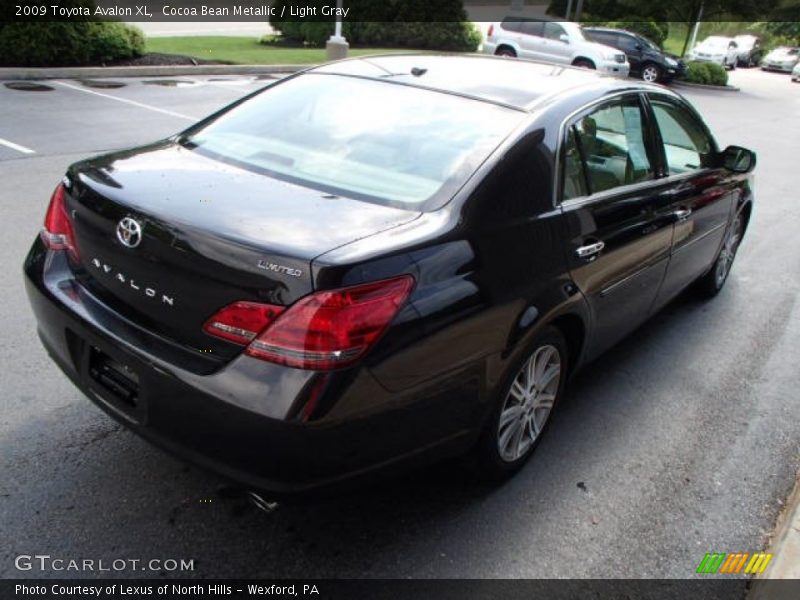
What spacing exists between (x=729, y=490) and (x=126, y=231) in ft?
9.05

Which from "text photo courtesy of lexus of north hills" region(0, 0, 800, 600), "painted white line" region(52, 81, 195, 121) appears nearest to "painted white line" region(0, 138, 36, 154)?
"painted white line" region(52, 81, 195, 121)

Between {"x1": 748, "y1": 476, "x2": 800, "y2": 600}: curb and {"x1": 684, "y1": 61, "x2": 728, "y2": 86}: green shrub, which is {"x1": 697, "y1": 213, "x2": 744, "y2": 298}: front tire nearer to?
{"x1": 748, "y1": 476, "x2": 800, "y2": 600}: curb

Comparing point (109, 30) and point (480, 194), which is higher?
point (480, 194)

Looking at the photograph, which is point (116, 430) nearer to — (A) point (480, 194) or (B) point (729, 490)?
(A) point (480, 194)

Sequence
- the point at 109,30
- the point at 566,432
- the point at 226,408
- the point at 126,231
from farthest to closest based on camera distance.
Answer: the point at 109,30
the point at 566,432
the point at 126,231
the point at 226,408

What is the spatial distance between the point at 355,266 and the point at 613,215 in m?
1.65

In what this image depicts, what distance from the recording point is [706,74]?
24750 mm

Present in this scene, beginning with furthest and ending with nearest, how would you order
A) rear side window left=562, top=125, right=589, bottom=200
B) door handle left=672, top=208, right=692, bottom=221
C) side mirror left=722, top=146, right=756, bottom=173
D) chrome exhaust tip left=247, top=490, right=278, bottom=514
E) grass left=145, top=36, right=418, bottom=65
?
grass left=145, top=36, right=418, bottom=65, side mirror left=722, top=146, right=756, bottom=173, door handle left=672, top=208, right=692, bottom=221, rear side window left=562, top=125, right=589, bottom=200, chrome exhaust tip left=247, top=490, right=278, bottom=514

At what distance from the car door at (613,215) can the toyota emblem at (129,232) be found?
167cm

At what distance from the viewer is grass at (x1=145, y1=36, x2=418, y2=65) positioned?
16766mm

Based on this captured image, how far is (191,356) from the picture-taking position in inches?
89.1

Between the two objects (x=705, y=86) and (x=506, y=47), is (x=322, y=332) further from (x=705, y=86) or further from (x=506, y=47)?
Answer: (x=705, y=86)

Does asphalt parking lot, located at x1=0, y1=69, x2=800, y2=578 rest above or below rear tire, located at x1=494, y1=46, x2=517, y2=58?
above

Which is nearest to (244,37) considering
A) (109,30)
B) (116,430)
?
(109,30)
